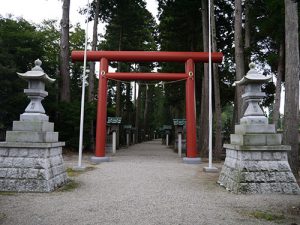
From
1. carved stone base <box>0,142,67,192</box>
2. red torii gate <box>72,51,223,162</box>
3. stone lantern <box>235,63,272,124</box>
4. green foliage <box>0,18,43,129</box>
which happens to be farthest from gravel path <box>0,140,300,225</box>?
green foliage <box>0,18,43,129</box>

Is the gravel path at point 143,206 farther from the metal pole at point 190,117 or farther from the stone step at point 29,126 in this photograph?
the metal pole at point 190,117

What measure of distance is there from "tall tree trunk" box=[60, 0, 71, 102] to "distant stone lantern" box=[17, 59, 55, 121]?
10.3 meters

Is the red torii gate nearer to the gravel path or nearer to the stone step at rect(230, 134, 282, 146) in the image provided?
the gravel path

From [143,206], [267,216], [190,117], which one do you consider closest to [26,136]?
[143,206]

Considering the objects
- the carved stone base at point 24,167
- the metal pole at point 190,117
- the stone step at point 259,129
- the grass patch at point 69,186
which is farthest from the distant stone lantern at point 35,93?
the metal pole at point 190,117

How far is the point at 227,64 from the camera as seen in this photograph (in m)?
19.9

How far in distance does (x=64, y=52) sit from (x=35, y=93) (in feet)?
35.6

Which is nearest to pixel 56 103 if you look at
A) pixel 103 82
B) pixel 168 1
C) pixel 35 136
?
pixel 103 82

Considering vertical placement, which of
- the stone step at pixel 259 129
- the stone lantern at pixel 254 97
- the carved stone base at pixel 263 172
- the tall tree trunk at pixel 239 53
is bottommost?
the carved stone base at pixel 263 172

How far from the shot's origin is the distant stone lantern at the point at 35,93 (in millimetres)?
6539

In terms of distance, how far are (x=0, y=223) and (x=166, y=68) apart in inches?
752

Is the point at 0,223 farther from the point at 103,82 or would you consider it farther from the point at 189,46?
the point at 189,46

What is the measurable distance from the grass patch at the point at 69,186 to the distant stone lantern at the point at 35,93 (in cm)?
163

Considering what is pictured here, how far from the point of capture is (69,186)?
700 cm
